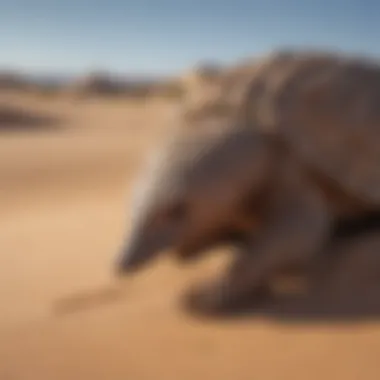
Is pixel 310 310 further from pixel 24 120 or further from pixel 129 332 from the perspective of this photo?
pixel 24 120

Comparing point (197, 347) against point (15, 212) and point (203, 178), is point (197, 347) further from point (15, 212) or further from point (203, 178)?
point (15, 212)

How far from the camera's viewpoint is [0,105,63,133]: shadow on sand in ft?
56.4

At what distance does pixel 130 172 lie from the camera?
8.64 m

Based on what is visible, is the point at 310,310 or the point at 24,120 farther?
the point at 24,120

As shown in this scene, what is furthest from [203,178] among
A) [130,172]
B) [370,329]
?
[130,172]

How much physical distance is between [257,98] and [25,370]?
5.26 feet

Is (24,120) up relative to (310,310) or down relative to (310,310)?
up

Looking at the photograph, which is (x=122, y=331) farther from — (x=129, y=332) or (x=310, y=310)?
(x=310, y=310)

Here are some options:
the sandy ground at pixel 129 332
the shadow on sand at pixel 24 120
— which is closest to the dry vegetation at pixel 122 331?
the sandy ground at pixel 129 332

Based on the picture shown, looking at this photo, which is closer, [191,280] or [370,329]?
[370,329]

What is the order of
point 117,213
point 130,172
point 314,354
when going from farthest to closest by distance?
point 130,172
point 117,213
point 314,354

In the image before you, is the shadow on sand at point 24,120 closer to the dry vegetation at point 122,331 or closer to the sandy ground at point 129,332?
the dry vegetation at point 122,331

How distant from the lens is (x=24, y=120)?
18.7 meters

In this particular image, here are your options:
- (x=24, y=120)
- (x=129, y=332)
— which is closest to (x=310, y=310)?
(x=129, y=332)
